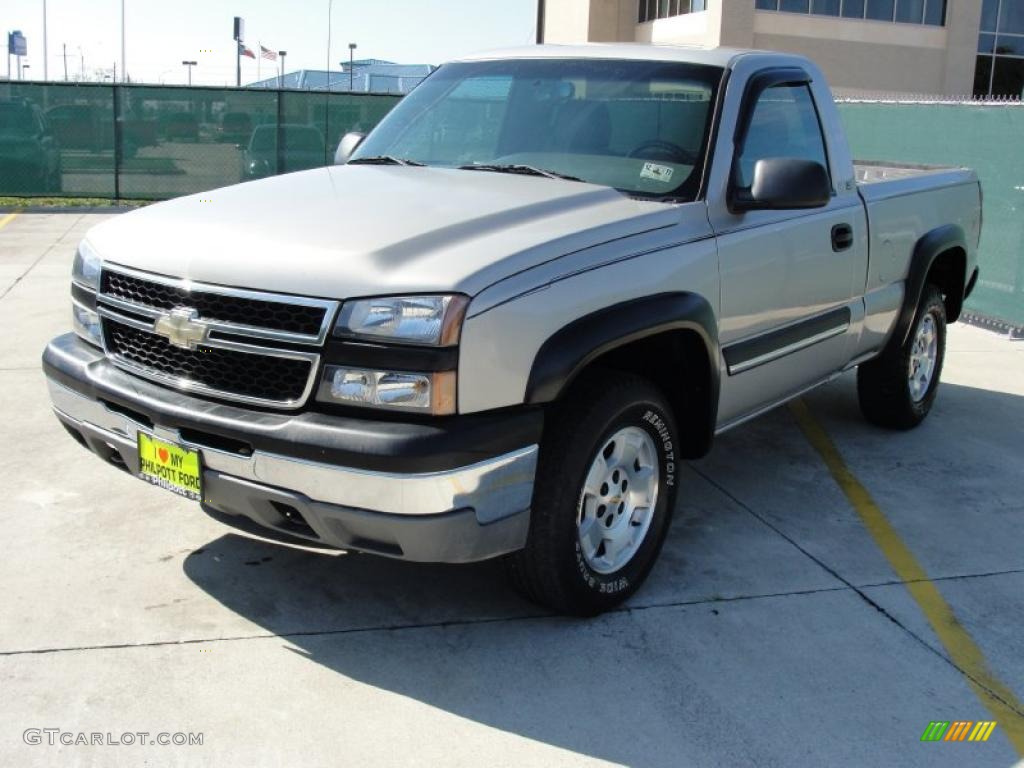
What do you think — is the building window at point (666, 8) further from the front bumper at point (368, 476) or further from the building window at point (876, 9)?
the front bumper at point (368, 476)

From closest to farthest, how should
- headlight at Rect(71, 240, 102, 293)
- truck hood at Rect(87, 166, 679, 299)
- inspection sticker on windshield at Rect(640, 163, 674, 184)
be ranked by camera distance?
truck hood at Rect(87, 166, 679, 299)
headlight at Rect(71, 240, 102, 293)
inspection sticker on windshield at Rect(640, 163, 674, 184)

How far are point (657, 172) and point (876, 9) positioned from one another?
36.1 m

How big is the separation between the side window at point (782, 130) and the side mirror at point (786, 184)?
205 millimetres

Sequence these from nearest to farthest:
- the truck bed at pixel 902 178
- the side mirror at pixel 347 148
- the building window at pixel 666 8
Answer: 1. the side mirror at pixel 347 148
2. the truck bed at pixel 902 178
3. the building window at pixel 666 8

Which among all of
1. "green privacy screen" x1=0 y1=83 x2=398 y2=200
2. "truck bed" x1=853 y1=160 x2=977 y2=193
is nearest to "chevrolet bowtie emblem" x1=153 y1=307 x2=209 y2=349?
"truck bed" x1=853 y1=160 x2=977 y2=193

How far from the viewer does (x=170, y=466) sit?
145 inches

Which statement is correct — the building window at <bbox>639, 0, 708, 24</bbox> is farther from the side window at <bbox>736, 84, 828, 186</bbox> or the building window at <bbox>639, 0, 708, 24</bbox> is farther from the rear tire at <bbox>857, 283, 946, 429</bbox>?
the side window at <bbox>736, 84, 828, 186</bbox>

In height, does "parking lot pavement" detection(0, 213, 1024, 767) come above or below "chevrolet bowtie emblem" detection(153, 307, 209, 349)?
below

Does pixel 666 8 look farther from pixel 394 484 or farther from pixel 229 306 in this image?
pixel 394 484

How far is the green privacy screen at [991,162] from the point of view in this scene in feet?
32.6

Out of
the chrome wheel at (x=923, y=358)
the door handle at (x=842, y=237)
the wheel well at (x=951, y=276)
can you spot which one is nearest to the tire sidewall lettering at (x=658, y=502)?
the door handle at (x=842, y=237)

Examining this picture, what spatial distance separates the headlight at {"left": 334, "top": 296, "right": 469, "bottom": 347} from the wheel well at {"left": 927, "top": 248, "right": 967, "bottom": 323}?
4159mm

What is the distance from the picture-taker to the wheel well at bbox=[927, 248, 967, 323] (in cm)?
671

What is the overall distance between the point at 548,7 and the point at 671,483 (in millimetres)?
45566
